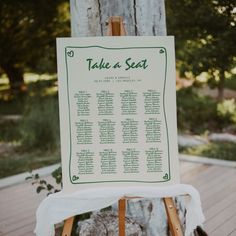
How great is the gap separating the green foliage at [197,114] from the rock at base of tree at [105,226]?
430cm

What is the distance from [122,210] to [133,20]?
107 centimetres

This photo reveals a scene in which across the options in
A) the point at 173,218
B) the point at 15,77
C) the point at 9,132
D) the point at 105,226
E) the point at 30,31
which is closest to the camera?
the point at 173,218

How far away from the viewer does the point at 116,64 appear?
8.41 feet

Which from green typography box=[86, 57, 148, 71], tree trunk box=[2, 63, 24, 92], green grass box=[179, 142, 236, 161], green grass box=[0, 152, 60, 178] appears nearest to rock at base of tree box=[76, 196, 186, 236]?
green typography box=[86, 57, 148, 71]

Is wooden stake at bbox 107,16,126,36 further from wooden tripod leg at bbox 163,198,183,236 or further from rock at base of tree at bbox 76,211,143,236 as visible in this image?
rock at base of tree at bbox 76,211,143,236

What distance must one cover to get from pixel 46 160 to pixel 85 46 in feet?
11.3

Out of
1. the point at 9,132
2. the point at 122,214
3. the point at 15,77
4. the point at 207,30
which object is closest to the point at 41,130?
the point at 9,132

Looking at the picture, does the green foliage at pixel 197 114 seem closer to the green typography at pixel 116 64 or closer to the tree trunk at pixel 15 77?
the tree trunk at pixel 15 77

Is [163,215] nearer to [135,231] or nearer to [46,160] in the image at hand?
[135,231]

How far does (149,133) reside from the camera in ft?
8.45

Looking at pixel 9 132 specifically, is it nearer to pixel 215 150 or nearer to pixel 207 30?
pixel 215 150

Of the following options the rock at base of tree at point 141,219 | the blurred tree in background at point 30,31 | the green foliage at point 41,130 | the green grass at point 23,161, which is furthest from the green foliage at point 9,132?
the rock at base of tree at point 141,219

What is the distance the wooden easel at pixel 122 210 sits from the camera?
2525mm

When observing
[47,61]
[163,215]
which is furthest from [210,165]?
[47,61]
